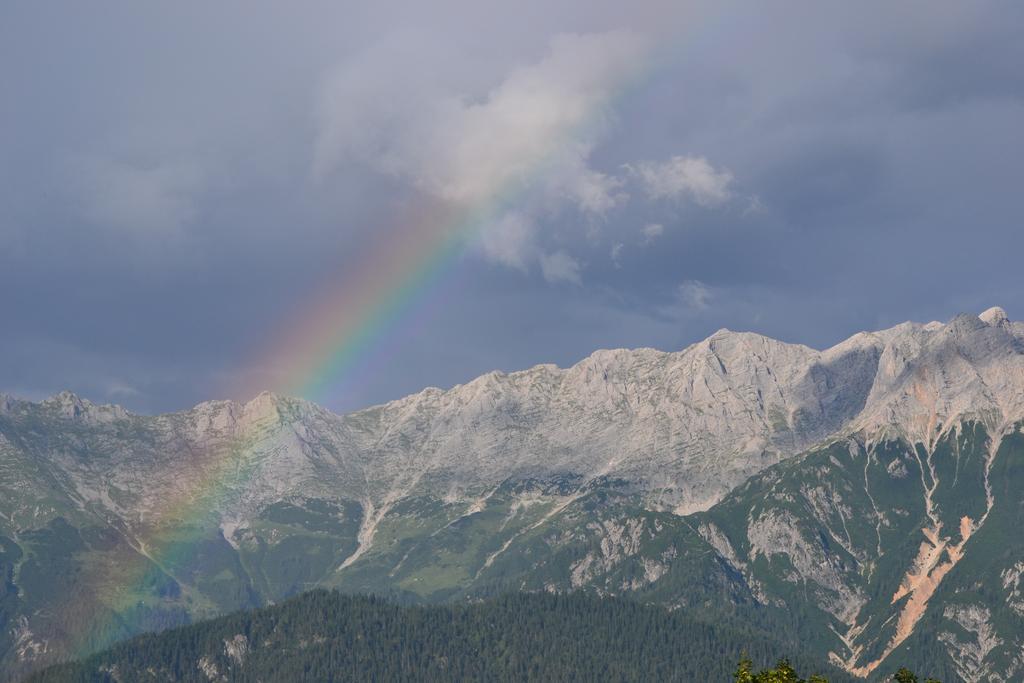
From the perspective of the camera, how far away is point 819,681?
412 ft

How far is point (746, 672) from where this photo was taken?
122812mm

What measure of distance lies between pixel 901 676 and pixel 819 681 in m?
7.40

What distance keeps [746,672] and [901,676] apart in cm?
1337

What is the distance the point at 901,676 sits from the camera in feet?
400

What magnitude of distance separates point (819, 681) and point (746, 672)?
762cm
